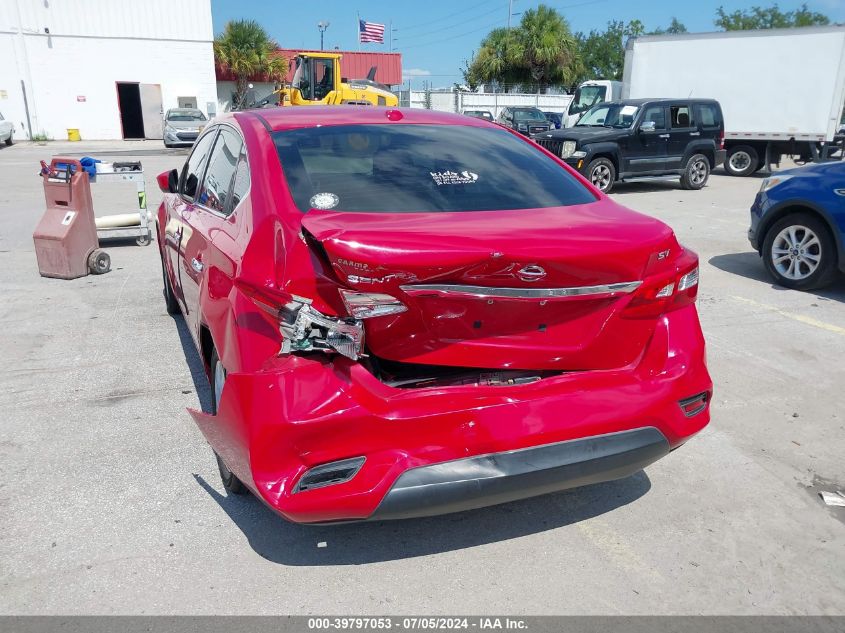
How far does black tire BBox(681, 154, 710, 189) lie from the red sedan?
13431mm

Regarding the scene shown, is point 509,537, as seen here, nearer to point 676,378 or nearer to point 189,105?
point 676,378

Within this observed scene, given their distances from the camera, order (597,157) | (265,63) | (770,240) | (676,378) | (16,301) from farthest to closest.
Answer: (265,63) < (597,157) < (770,240) < (16,301) < (676,378)

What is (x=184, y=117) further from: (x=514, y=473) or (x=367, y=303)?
(x=514, y=473)

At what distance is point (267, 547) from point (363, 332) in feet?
3.75

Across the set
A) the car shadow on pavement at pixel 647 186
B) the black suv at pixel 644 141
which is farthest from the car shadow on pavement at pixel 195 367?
the car shadow on pavement at pixel 647 186

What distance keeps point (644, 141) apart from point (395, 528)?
13.2m

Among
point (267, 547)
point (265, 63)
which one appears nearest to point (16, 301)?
point (267, 547)

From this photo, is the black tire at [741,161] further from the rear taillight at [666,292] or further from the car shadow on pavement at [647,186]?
the rear taillight at [666,292]

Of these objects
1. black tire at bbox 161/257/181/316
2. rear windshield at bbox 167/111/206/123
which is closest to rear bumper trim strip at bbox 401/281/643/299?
black tire at bbox 161/257/181/316

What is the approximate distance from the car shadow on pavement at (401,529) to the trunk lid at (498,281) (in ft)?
2.82

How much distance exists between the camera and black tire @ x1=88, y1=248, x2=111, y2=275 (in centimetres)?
736

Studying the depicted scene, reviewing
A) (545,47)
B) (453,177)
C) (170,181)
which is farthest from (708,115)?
(545,47)

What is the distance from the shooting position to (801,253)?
692 centimetres

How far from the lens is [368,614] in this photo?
2539mm
